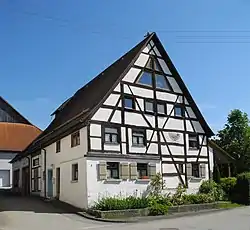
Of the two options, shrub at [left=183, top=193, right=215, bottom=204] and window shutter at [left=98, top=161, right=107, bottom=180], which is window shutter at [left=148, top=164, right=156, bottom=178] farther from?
window shutter at [left=98, top=161, right=107, bottom=180]

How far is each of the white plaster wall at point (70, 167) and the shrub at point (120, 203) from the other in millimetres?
1225

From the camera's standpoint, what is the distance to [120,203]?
21.3 metres

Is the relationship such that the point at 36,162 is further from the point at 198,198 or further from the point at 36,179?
the point at 198,198

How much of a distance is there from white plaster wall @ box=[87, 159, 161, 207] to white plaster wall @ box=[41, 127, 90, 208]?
33 centimetres

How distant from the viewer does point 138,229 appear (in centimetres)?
1641

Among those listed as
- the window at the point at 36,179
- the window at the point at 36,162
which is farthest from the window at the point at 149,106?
the window at the point at 36,179

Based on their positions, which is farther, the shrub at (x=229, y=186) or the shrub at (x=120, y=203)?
the shrub at (x=229, y=186)

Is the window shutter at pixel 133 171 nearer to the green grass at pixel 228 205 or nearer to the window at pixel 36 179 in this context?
the green grass at pixel 228 205

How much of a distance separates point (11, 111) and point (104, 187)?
1174 inches

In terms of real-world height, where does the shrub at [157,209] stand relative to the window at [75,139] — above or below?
below

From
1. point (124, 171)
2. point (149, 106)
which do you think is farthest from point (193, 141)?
point (124, 171)

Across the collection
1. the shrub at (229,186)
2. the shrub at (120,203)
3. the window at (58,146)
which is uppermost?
the window at (58,146)

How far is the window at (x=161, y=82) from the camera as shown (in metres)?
27.4

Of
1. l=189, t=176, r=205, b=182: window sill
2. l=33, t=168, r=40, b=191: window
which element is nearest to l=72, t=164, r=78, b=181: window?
l=33, t=168, r=40, b=191: window
